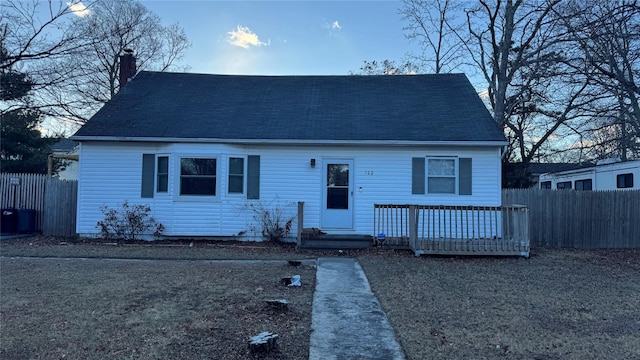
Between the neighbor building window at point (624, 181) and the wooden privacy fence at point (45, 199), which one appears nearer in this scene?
the wooden privacy fence at point (45, 199)

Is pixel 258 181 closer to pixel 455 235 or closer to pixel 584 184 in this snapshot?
pixel 455 235

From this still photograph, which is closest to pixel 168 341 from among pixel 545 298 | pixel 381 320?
pixel 381 320

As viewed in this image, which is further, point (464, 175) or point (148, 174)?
point (148, 174)

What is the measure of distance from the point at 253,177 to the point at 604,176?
572 inches

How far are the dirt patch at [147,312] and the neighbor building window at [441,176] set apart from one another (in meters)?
5.05

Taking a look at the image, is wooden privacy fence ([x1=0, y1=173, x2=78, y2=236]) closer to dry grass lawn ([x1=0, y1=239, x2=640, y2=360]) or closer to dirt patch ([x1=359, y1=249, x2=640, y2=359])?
dry grass lawn ([x1=0, y1=239, x2=640, y2=360])

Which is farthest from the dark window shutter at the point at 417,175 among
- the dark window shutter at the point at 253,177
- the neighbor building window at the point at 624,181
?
the neighbor building window at the point at 624,181

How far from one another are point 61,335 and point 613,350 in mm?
5375

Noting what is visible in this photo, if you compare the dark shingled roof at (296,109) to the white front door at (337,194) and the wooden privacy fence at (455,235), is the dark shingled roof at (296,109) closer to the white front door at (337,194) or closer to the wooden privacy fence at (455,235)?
the white front door at (337,194)

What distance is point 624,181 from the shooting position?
52.6ft

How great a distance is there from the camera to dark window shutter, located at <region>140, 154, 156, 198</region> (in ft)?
38.1

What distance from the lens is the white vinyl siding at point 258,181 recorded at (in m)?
11.5

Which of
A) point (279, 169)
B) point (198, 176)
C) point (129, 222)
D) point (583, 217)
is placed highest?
point (279, 169)

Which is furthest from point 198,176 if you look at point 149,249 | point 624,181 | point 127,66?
point 624,181
